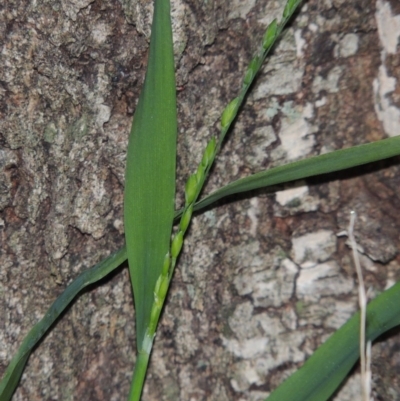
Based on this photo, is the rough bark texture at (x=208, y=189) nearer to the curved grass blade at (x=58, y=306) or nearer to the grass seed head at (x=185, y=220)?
the curved grass blade at (x=58, y=306)

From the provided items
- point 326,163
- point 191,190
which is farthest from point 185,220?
point 326,163

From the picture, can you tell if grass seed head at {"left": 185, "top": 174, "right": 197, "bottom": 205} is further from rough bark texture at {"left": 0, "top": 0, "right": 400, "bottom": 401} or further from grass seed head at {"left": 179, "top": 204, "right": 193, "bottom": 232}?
rough bark texture at {"left": 0, "top": 0, "right": 400, "bottom": 401}

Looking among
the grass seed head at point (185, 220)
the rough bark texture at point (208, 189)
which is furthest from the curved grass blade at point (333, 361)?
the grass seed head at point (185, 220)

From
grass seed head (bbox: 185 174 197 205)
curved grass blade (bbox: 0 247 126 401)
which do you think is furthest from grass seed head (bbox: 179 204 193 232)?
curved grass blade (bbox: 0 247 126 401)

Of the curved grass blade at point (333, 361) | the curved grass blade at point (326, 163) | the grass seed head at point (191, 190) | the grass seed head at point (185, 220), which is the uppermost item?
the curved grass blade at point (326, 163)

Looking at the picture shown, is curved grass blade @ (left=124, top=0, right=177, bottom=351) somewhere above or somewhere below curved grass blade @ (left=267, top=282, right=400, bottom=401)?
above
